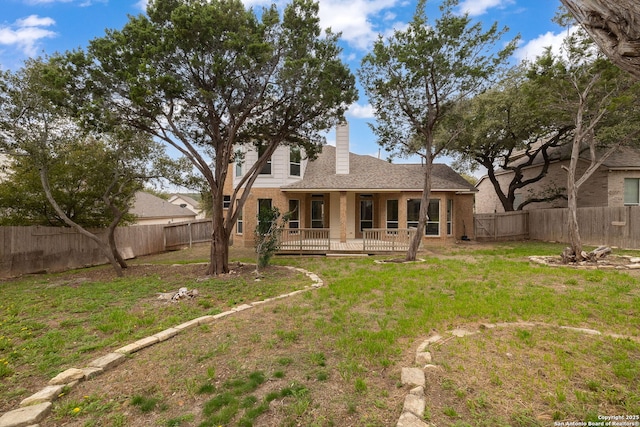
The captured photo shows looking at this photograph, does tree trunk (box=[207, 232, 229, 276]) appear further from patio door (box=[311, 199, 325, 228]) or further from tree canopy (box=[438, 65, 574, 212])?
tree canopy (box=[438, 65, 574, 212])

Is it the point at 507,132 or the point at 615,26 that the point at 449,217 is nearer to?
the point at 507,132

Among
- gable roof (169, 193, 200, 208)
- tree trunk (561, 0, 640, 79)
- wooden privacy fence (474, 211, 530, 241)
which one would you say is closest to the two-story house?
wooden privacy fence (474, 211, 530, 241)

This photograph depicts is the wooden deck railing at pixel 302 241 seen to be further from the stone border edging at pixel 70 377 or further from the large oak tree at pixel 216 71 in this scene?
the stone border edging at pixel 70 377

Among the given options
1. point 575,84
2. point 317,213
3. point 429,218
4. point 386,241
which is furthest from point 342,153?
point 575,84

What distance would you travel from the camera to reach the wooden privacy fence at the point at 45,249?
9.84m

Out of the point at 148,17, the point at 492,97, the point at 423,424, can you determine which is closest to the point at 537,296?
the point at 423,424

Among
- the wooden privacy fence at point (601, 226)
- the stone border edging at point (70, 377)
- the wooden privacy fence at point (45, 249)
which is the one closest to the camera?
the stone border edging at point (70, 377)

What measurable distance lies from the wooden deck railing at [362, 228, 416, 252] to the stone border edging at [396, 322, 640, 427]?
28.1 feet

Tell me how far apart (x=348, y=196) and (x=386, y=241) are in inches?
163

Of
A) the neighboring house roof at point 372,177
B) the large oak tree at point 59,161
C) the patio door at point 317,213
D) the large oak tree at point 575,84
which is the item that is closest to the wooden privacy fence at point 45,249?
the large oak tree at point 59,161

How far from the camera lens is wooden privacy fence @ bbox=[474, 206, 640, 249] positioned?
12.3m

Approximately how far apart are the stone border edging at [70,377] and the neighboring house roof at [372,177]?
1087 cm

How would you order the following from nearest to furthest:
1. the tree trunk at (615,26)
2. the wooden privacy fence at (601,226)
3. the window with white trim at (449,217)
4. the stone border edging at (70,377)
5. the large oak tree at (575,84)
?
the tree trunk at (615,26) < the stone border edging at (70,377) < the large oak tree at (575,84) < the wooden privacy fence at (601,226) < the window with white trim at (449,217)

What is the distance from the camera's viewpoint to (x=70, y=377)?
3.38 meters
